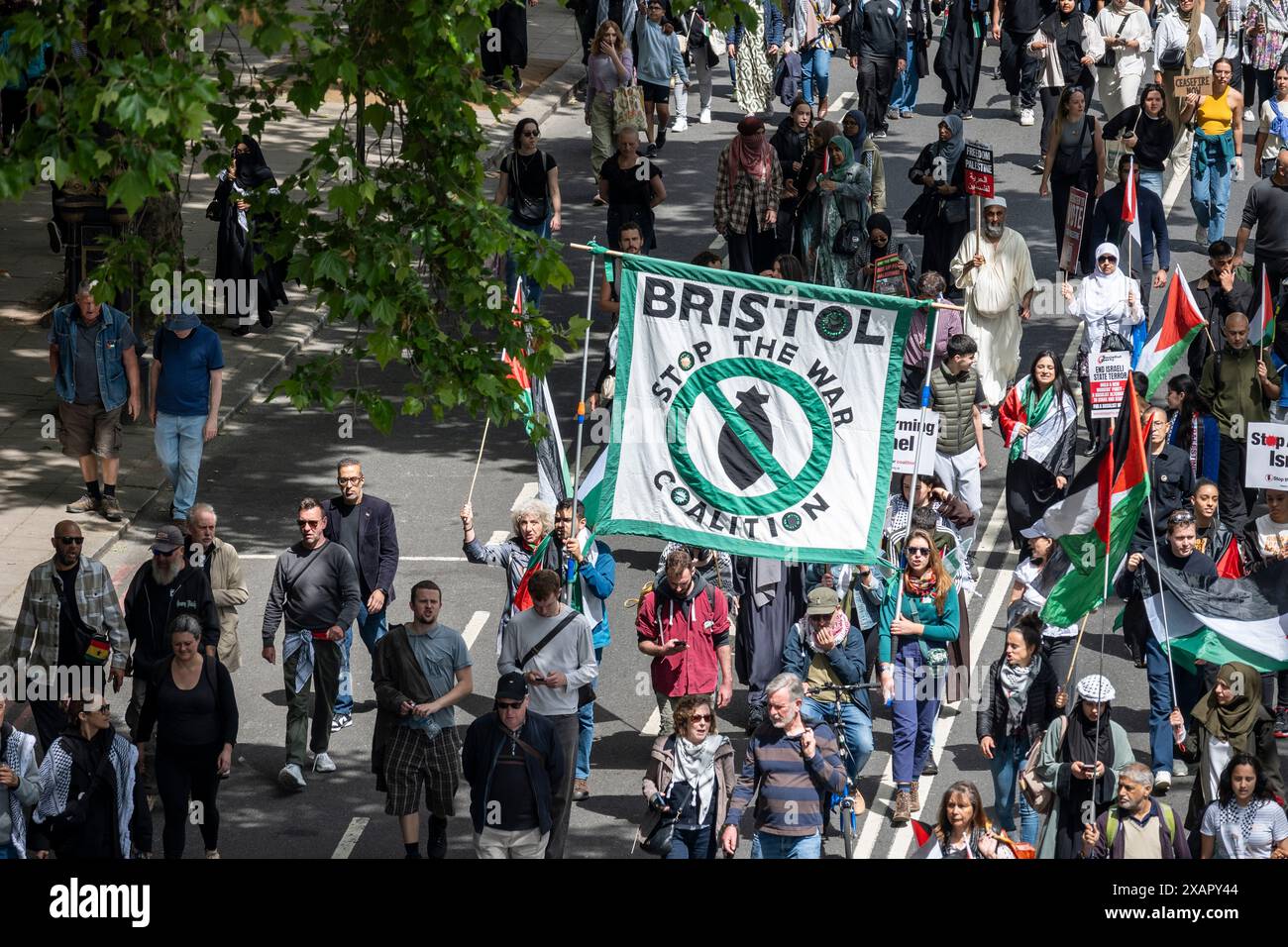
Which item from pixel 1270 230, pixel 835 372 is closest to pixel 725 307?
pixel 835 372

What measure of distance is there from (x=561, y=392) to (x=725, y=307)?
8020 mm

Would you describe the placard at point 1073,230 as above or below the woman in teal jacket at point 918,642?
above

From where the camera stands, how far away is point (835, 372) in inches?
496

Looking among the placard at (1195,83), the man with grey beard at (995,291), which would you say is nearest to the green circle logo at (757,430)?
the man with grey beard at (995,291)

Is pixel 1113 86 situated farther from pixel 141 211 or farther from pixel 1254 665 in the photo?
pixel 1254 665

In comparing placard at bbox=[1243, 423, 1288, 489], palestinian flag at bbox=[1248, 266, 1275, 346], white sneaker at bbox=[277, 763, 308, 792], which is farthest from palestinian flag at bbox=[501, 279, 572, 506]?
palestinian flag at bbox=[1248, 266, 1275, 346]

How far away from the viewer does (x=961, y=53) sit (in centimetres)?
2694

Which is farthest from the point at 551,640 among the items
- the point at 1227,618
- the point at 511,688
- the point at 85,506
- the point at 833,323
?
the point at 85,506

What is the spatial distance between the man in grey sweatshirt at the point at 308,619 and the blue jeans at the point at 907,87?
589 inches

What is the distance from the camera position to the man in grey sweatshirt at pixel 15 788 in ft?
38.1

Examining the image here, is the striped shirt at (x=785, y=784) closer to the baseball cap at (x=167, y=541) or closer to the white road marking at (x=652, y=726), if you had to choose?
the white road marking at (x=652, y=726)

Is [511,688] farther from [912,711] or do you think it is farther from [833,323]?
[912,711]

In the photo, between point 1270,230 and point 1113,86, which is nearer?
point 1270,230

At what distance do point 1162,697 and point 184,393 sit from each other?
758 centimetres
